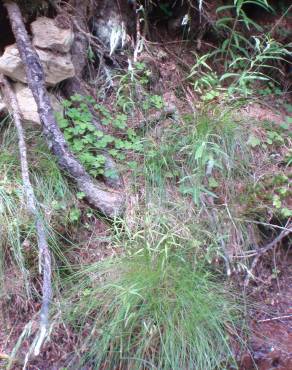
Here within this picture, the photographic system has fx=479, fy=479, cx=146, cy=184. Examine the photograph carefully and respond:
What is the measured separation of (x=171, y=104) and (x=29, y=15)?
114 centimetres

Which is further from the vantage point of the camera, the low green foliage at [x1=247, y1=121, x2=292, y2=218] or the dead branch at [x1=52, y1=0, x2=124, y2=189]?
the dead branch at [x1=52, y1=0, x2=124, y2=189]

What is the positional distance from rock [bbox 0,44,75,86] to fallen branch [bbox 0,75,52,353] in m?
0.10

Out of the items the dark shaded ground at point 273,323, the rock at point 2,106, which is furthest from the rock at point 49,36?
the dark shaded ground at point 273,323

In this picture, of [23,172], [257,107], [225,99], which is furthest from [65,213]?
[257,107]

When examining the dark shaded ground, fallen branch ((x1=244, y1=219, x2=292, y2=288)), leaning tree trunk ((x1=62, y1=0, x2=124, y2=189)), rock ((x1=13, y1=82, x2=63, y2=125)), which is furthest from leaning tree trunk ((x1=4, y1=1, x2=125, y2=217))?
the dark shaded ground

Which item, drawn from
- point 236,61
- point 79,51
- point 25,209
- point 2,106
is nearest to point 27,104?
point 2,106

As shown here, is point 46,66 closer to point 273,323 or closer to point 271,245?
point 271,245

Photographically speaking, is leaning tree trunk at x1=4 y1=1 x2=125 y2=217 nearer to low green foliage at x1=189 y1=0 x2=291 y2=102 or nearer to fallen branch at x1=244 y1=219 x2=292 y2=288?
fallen branch at x1=244 y1=219 x2=292 y2=288

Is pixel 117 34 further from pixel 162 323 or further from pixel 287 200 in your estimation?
pixel 162 323

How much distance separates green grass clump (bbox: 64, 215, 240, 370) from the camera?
7.59 feet

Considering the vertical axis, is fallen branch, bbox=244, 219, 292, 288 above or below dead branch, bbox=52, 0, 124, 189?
below

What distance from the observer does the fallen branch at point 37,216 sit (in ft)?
7.18

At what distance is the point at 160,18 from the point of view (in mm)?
3830

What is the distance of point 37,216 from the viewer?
100.0 inches
